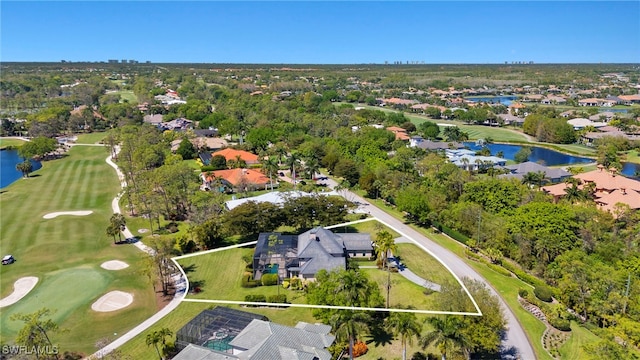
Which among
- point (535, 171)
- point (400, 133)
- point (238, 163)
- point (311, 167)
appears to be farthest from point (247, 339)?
point (400, 133)

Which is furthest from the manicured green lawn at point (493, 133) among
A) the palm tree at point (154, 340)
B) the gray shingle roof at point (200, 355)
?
the gray shingle roof at point (200, 355)

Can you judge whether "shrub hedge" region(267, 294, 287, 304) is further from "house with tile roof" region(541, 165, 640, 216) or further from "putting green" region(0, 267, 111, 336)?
"house with tile roof" region(541, 165, 640, 216)

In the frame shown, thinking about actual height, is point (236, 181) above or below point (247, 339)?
above

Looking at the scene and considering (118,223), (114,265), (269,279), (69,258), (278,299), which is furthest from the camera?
(118,223)

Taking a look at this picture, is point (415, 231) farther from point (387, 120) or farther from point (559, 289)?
point (387, 120)

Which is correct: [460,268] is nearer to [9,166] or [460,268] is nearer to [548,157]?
[548,157]

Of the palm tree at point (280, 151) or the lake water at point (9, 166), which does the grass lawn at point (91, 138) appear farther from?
the palm tree at point (280, 151)
